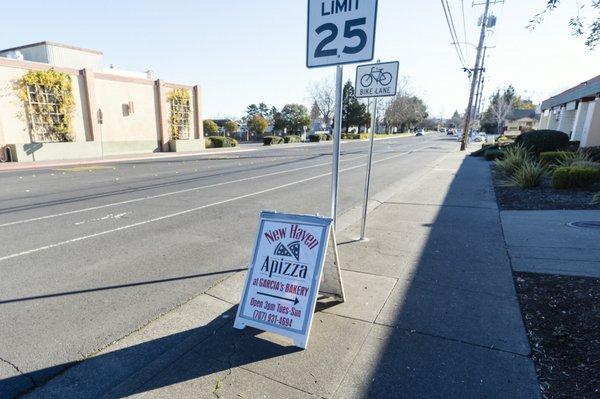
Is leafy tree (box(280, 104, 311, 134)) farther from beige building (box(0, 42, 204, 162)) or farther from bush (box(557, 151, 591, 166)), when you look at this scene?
bush (box(557, 151, 591, 166))

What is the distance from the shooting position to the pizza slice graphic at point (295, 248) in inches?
128

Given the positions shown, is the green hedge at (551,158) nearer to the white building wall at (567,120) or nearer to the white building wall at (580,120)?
the white building wall at (580,120)

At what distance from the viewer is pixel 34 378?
8.90 feet

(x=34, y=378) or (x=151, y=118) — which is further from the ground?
(x=151, y=118)

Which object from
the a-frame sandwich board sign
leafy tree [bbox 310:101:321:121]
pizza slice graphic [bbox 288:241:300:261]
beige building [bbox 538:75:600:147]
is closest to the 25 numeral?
the a-frame sandwich board sign

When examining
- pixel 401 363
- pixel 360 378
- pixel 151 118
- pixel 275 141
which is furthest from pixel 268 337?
pixel 275 141

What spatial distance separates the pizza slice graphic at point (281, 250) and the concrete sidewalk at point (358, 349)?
28.6 inches

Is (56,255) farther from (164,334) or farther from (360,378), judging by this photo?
(360,378)

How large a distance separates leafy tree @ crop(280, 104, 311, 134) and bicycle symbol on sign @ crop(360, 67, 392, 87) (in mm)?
62504

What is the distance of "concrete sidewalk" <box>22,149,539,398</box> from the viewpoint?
2574mm

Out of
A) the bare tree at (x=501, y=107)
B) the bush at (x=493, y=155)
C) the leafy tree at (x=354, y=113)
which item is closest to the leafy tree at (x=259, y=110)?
the leafy tree at (x=354, y=113)

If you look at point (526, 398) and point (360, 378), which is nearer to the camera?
point (526, 398)

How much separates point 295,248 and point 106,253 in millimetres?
3551

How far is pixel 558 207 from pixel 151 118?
2796 cm
